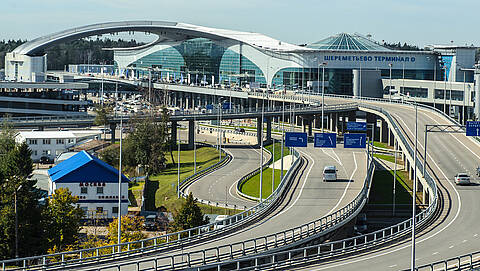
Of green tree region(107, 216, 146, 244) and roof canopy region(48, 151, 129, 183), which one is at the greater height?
roof canopy region(48, 151, 129, 183)

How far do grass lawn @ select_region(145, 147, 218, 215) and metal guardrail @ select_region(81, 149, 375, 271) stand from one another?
82.8 feet

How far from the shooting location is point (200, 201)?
72250 mm

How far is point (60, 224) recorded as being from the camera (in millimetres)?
53406

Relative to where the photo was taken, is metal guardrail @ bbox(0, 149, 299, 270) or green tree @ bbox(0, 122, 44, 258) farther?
green tree @ bbox(0, 122, 44, 258)

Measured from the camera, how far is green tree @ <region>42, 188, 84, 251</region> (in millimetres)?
52750

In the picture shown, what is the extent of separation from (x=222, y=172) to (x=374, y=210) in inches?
896

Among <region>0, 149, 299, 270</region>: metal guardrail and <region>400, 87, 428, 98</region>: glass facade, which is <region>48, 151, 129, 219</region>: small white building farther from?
<region>400, 87, 428, 98</region>: glass facade

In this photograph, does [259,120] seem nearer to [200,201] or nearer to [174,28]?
[200,201]

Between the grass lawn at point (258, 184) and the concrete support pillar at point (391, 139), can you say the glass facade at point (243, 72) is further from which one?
the grass lawn at point (258, 184)

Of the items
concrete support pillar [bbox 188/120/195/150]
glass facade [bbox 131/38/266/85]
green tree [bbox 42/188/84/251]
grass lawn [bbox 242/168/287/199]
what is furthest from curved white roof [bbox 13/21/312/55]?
green tree [bbox 42/188/84/251]

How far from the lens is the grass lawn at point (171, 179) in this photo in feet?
251

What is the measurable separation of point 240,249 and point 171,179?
48089 mm

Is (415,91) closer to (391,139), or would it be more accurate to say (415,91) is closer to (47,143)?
(391,139)

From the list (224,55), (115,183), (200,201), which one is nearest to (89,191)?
(115,183)
